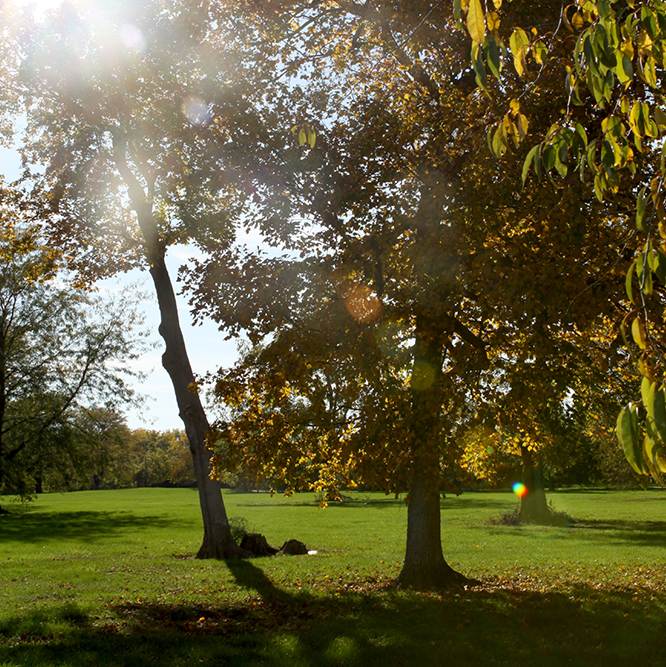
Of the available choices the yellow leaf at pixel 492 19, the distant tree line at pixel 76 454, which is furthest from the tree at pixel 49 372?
the yellow leaf at pixel 492 19

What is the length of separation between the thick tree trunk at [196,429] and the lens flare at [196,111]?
5.46m

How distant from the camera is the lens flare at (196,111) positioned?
11572 millimetres

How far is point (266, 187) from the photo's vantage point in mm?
9609

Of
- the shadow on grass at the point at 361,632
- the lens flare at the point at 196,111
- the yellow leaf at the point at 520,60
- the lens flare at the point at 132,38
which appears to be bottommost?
the shadow on grass at the point at 361,632

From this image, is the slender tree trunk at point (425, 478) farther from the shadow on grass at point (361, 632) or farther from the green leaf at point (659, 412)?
the green leaf at point (659, 412)

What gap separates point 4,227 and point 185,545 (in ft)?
36.3

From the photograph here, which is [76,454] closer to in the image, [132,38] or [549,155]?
[132,38]

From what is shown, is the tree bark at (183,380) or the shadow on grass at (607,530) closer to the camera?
the tree bark at (183,380)

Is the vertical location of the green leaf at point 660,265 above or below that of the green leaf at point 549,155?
below

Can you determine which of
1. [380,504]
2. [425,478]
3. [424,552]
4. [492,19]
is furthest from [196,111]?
[380,504]

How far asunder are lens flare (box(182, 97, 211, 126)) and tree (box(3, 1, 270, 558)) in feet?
0.13

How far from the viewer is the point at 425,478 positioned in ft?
27.9

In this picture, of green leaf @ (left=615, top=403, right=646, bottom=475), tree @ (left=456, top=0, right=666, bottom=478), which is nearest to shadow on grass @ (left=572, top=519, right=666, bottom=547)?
tree @ (left=456, top=0, right=666, bottom=478)

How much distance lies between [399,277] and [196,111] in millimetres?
5804
